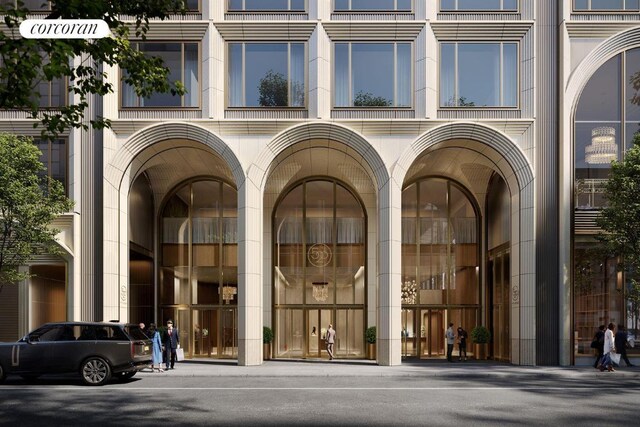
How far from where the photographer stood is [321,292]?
102ft

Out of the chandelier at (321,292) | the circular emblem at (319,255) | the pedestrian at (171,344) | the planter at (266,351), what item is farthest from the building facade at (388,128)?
the circular emblem at (319,255)

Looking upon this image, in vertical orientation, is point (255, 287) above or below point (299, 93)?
A: below

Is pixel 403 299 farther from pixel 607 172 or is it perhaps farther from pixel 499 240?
pixel 607 172

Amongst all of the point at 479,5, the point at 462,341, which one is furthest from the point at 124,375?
the point at 479,5

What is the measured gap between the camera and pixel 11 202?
2239 centimetres

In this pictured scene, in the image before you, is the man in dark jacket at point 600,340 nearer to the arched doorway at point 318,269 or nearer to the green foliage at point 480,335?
the green foliage at point 480,335

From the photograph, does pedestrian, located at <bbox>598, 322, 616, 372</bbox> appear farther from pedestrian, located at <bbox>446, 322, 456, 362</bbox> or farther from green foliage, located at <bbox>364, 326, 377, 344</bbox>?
green foliage, located at <bbox>364, 326, 377, 344</bbox>

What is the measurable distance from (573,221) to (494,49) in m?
6.98

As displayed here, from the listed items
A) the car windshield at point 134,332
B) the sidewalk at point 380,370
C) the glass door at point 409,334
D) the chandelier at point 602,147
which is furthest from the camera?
the glass door at point 409,334

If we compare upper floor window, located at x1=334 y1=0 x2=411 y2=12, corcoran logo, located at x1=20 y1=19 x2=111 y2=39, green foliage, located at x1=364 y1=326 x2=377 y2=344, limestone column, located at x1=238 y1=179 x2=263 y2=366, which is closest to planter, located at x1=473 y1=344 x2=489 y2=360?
green foliage, located at x1=364 y1=326 x2=377 y2=344

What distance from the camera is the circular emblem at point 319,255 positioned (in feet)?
102

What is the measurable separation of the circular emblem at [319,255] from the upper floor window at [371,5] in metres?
10.3

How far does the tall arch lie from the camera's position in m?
25.3

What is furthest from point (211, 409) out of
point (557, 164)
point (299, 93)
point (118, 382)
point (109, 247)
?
point (557, 164)
